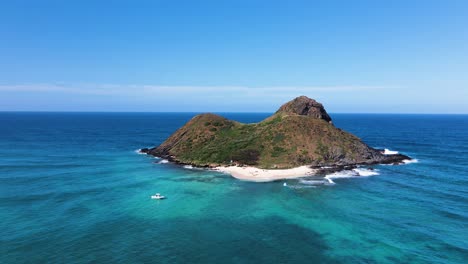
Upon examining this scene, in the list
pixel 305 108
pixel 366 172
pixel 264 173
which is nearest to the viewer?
pixel 264 173

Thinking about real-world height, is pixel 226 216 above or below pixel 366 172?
below

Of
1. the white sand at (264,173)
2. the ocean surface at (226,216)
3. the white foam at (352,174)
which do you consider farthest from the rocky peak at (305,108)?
the ocean surface at (226,216)

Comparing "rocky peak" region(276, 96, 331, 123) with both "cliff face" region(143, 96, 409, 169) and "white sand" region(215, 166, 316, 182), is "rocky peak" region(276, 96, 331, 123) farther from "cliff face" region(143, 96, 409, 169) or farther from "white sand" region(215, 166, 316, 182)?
"white sand" region(215, 166, 316, 182)

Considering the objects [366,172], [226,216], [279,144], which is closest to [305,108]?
[279,144]

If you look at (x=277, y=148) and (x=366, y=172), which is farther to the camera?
(x=277, y=148)

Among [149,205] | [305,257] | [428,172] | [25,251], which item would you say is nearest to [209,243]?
[305,257]

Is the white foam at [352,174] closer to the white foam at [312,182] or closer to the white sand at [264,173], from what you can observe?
the white foam at [312,182]

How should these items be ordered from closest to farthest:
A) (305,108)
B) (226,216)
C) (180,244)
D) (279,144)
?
1. (180,244)
2. (226,216)
3. (279,144)
4. (305,108)

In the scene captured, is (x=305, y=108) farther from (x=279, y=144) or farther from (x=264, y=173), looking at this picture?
(x=264, y=173)
